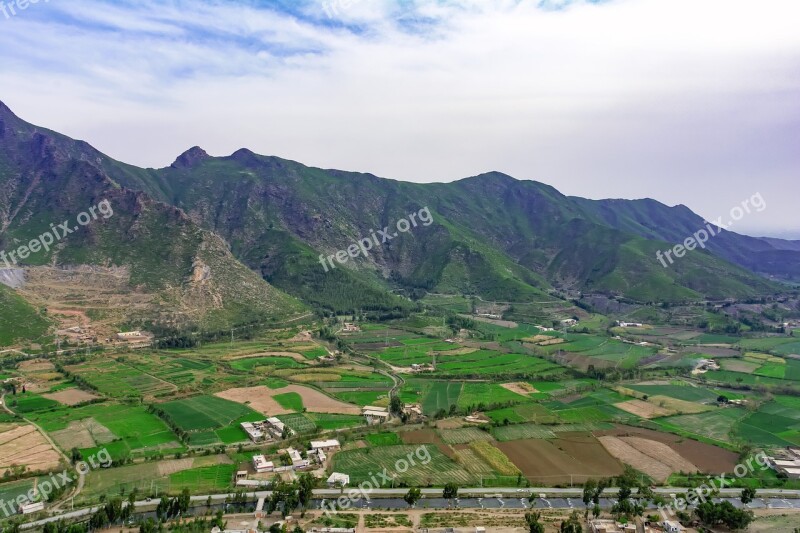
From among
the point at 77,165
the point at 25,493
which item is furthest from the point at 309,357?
the point at 77,165

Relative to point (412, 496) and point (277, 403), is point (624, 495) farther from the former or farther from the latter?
point (277, 403)

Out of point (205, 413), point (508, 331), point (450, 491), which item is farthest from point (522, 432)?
point (508, 331)

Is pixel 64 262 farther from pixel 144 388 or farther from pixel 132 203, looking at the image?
pixel 144 388

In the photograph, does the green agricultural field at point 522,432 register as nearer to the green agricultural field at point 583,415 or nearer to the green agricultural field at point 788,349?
the green agricultural field at point 583,415

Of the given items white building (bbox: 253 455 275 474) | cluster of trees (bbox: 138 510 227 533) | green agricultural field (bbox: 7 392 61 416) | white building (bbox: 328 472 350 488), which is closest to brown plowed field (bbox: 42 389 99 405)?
green agricultural field (bbox: 7 392 61 416)

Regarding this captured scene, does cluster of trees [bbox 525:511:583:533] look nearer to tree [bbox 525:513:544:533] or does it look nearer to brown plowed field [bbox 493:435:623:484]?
tree [bbox 525:513:544:533]

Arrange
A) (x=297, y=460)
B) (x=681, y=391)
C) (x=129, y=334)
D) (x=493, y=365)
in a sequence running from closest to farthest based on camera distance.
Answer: (x=297, y=460), (x=681, y=391), (x=493, y=365), (x=129, y=334)
